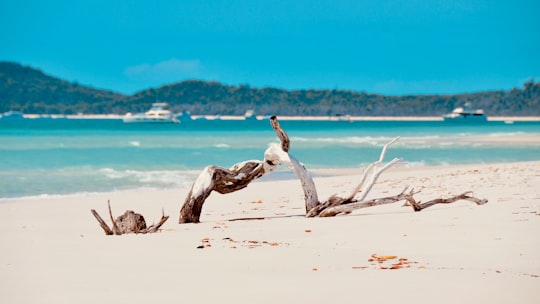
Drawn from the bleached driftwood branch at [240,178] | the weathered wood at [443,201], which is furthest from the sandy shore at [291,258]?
the bleached driftwood branch at [240,178]

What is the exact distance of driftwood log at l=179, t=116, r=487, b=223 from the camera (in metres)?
8.40

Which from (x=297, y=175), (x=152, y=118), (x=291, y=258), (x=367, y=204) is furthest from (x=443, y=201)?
(x=152, y=118)

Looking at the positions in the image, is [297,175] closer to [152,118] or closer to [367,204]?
[367,204]

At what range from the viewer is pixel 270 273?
5.27 metres

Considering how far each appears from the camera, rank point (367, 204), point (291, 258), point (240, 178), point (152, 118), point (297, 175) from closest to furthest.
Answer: point (291, 258), point (367, 204), point (297, 175), point (240, 178), point (152, 118)

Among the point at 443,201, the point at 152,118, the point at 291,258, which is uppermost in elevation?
the point at 152,118

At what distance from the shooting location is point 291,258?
5.83 m

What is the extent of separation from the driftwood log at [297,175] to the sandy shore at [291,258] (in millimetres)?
181

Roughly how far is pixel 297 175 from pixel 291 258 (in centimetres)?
289

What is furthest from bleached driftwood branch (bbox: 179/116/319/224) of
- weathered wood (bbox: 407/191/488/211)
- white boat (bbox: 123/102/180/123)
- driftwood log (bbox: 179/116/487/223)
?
white boat (bbox: 123/102/180/123)

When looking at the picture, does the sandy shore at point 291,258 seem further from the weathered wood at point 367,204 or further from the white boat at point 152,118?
the white boat at point 152,118

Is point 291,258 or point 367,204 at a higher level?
point 367,204

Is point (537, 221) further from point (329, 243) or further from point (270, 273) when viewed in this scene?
point (270, 273)

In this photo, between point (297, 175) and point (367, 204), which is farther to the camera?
point (297, 175)
